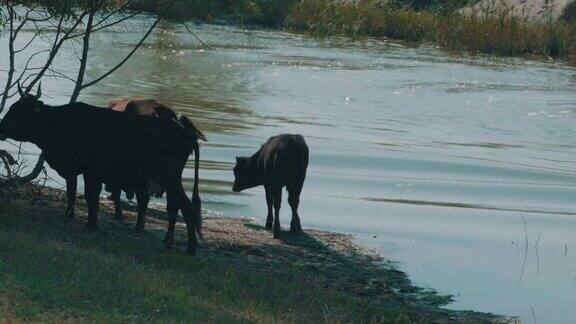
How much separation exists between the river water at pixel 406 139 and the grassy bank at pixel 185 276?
0.72m

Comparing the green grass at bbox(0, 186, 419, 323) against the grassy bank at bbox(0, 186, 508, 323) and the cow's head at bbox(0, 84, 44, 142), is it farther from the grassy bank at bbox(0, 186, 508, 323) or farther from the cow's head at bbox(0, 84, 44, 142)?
the cow's head at bbox(0, 84, 44, 142)

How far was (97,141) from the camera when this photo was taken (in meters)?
12.1

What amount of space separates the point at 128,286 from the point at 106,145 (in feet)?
10.2

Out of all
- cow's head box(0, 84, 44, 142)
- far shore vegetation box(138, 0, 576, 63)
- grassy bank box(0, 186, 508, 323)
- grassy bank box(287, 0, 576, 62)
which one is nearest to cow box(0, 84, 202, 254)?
cow's head box(0, 84, 44, 142)

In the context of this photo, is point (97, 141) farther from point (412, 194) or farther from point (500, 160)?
point (500, 160)

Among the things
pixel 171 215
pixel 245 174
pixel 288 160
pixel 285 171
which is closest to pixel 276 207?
pixel 285 171

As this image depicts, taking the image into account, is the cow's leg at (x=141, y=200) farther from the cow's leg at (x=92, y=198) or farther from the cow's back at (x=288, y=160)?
the cow's back at (x=288, y=160)

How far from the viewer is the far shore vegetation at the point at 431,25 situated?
39188 millimetres

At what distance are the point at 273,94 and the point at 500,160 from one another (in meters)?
8.89

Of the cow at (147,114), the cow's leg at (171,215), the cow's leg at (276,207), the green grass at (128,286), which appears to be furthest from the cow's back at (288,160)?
the cow's leg at (171,215)

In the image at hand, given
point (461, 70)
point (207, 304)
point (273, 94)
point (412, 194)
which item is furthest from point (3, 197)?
point (461, 70)

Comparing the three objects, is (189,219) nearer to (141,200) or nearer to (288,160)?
(141,200)

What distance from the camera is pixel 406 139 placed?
2311 centimetres

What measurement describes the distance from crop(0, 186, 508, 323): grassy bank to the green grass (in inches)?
0.5
